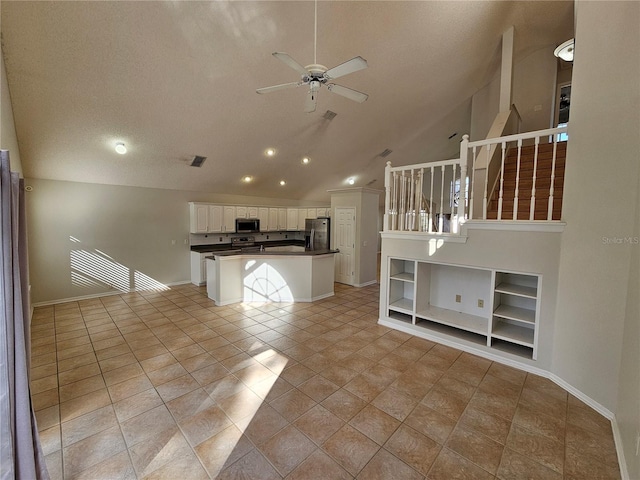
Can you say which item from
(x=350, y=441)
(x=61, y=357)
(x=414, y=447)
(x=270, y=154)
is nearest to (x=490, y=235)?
(x=414, y=447)

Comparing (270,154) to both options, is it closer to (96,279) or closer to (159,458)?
(96,279)

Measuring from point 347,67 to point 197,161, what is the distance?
460 cm

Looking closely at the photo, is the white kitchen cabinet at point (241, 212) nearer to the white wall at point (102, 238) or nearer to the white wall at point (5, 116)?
the white wall at point (102, 238)

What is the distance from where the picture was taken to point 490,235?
10.9ft

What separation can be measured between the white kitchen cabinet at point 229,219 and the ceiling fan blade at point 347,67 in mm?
5569

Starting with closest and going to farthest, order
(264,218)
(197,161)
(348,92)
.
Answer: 1. (348,92)
2. (197,161)
3. (264,218)

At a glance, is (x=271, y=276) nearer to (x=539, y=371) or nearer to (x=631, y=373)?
(x=539, y=371)

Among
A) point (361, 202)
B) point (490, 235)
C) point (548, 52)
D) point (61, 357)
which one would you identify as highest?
point (548, 52)

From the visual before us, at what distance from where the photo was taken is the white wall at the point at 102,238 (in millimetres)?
5262

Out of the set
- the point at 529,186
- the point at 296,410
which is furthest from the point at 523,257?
the point at 296,410

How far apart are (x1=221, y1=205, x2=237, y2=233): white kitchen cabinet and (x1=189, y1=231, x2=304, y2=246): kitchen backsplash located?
0.41 m

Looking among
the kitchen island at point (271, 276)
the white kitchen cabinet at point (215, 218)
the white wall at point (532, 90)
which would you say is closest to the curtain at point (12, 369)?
the kitchen island at point (271, 276)

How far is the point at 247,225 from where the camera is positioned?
25.7ft

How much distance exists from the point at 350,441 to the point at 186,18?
4.64 m
